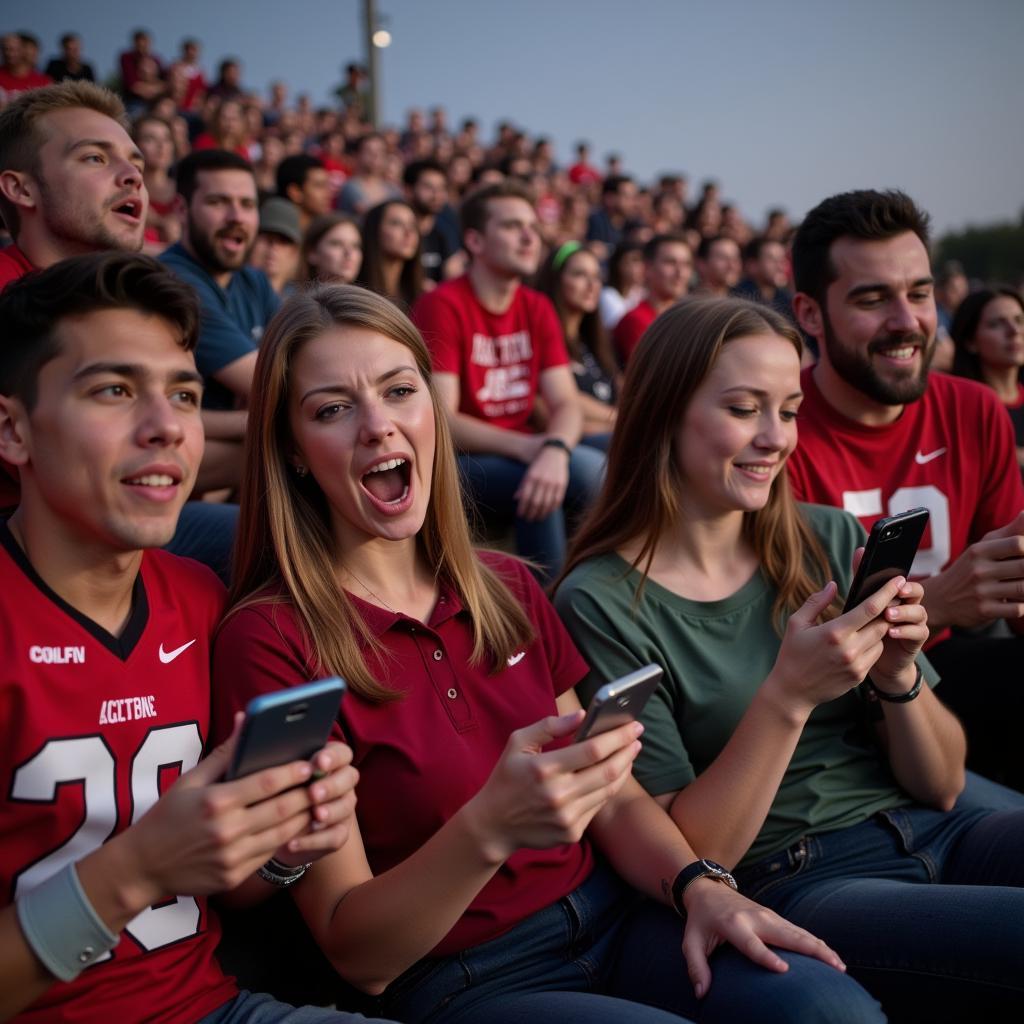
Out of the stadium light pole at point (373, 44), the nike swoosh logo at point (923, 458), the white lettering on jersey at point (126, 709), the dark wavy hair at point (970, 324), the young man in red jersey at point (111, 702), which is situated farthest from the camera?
the stadium light pole at point (373, 44)

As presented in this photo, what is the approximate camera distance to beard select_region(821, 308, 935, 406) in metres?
3.26

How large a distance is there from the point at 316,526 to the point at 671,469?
3.23 feet

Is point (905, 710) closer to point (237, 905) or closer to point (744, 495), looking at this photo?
point (744, 495)

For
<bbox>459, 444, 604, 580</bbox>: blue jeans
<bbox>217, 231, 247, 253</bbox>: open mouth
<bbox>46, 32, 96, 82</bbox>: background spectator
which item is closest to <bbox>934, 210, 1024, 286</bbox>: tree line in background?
<bbox>46, 32, 96, 82</bbox>: background spectator

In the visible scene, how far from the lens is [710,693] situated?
7.79 ft

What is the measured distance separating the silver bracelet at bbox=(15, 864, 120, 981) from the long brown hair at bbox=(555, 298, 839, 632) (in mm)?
1484

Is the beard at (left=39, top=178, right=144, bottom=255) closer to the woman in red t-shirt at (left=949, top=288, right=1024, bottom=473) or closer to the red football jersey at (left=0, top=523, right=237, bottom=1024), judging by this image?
the red football jersey at (left=0, top=523, right=237, bottom=1024)

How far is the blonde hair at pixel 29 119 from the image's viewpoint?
121 inches

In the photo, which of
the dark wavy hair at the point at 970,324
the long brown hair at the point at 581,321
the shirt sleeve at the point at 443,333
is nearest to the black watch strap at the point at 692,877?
the shirt sleeve at the point at 443,333

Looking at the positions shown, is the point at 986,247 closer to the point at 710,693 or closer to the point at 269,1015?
the point at 710,693

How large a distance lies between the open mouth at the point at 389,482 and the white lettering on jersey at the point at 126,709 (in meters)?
0.65

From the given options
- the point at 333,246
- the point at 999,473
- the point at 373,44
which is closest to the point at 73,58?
the point at 373,44

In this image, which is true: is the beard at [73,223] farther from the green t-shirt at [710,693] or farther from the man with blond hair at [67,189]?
the green t-shirt at [710,693]

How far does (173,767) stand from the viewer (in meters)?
1.76
